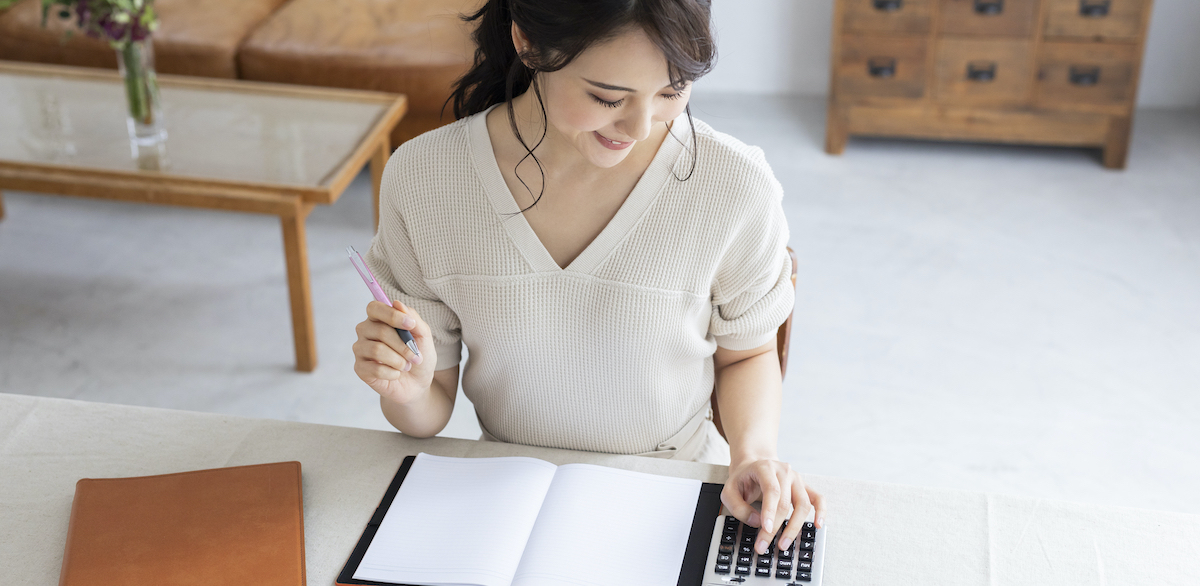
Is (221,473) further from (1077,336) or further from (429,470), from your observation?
(1077,336)

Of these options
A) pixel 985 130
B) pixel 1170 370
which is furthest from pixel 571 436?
pixel 985 130

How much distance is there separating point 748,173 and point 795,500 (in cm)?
33

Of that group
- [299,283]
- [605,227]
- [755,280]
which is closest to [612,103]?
[605,227]

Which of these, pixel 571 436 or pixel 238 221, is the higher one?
pixel 571 436

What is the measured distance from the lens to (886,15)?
287 cm

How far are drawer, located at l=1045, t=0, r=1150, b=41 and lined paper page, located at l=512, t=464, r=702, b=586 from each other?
2473 millimetres

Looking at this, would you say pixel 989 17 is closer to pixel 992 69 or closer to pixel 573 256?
pixel 992 69

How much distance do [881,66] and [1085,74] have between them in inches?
23.1

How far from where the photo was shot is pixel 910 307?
2.31m

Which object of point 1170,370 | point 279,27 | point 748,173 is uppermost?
point 748,173

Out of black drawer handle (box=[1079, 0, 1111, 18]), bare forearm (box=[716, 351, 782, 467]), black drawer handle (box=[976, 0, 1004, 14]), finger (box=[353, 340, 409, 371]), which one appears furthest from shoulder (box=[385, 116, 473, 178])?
black drawer handle (box=[1079, 0, 1111, 18])

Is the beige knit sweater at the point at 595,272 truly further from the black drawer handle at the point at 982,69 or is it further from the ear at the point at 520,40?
the black drawer handle at the point at 982,69

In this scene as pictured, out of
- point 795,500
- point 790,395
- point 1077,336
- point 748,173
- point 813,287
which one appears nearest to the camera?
point 795,500

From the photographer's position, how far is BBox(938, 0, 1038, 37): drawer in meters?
2.79
